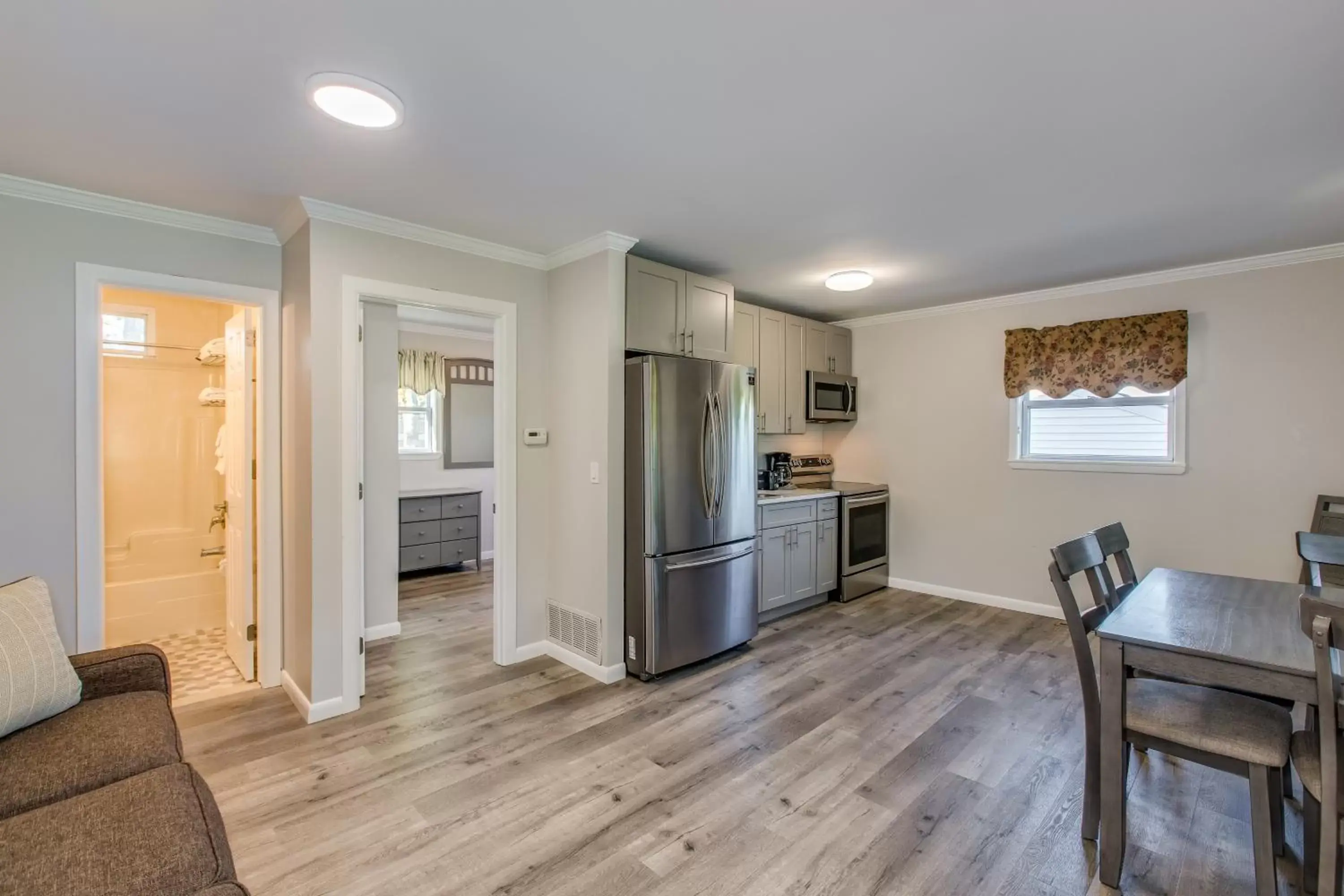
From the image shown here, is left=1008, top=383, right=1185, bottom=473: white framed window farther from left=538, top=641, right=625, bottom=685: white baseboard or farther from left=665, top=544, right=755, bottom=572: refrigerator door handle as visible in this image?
left=538, top=641, right=625, bottom=685: white baseboard

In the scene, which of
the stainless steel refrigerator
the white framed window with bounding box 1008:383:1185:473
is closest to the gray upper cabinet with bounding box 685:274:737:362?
the stainless steel refrigerator

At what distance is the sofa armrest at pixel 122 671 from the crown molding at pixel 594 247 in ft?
8.28

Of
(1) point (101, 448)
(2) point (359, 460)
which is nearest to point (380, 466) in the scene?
(2) point (359, 460)

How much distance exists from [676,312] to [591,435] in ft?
2.99

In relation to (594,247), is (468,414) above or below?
below

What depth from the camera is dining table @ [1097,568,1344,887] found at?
63.4 inches

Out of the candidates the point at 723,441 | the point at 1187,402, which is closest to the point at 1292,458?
the point at 1187,402

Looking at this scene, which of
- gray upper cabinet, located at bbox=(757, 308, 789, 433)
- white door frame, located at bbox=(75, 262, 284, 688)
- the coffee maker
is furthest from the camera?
the coffee maker

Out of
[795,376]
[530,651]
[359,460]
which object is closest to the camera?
[359,460]

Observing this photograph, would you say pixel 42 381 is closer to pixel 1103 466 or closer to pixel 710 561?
pixel 710 561

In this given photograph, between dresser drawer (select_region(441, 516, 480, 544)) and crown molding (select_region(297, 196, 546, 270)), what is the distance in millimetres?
2994

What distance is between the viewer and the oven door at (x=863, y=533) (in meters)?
4.84

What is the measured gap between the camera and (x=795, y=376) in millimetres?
4926

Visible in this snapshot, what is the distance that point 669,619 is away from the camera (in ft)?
10.9
